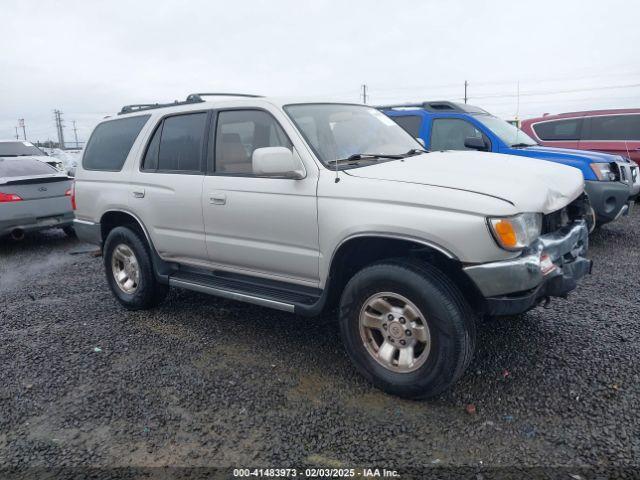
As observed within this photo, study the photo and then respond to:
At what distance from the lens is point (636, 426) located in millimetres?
2703

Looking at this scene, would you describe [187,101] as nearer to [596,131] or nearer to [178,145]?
[178,145]

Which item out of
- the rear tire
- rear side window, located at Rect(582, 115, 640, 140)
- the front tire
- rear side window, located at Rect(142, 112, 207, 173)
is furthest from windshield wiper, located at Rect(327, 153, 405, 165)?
rear side window, located at Rect(582, 115, 640, 140)

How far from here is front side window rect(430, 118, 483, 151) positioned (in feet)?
23.7

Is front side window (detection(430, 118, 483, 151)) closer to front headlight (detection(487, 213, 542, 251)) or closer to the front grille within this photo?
the front grille

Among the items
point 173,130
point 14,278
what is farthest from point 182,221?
point 14,278

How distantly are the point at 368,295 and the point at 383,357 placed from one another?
1.33 ft

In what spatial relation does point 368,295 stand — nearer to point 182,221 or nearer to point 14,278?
point 182,221

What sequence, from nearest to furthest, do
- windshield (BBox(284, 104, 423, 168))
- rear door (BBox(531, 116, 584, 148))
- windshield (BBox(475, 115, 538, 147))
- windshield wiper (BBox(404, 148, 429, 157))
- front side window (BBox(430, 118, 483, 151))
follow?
windshield (BBox(284, 104, 423, 168)) < windshield wiper (BBox(404, 148, 429, 157)) < windshield (BBox(475, 115, 538, 147)) < front side window (BBox(430, 118, 483, 151)) < rear door (BBox(531, 116, 584, 148))

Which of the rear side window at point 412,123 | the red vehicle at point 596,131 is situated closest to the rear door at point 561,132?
the red vehicle at point 596,131

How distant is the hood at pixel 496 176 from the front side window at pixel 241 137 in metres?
0.83

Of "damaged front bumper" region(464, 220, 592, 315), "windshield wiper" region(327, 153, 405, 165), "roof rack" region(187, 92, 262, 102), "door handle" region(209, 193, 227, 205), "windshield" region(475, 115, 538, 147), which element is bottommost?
"damaged front bumper" region(464, 220, 592, 315)

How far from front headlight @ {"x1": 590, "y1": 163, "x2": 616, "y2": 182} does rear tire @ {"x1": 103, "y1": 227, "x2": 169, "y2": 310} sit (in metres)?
5.41

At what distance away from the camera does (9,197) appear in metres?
7.50

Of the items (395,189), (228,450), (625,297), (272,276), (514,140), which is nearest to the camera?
(228,450)
